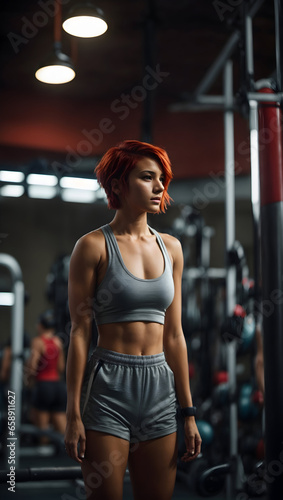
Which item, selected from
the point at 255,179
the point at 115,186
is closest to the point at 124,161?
the point at 115,186

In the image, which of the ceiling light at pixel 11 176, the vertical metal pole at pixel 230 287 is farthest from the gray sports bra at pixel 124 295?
the ceiling light at pixel 11 176

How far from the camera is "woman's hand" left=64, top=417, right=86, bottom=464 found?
1.67 m

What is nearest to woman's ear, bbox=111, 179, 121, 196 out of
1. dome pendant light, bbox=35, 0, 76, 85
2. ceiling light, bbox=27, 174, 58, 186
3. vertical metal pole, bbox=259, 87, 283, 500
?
vertical metal pole, bbox=259, 87, 283, 500

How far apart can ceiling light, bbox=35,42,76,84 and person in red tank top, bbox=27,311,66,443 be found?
10.2 ft

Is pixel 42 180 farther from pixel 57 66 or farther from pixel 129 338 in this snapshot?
pixel 129 338

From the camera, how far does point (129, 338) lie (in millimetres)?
1753

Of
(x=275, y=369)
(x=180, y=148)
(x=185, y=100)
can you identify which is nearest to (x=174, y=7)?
(x=185, y=100)

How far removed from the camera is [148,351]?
69.9 inches

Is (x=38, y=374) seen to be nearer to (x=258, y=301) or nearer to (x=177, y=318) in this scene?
(x=258, y=301)

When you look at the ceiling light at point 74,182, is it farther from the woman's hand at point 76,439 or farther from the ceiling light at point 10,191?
the woman's hand at point 76,439

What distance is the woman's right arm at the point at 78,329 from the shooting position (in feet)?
5.50

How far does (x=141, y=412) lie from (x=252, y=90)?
5.32 feet

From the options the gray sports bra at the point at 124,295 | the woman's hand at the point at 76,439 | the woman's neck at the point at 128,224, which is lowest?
the woman's hand at the point at 76,439

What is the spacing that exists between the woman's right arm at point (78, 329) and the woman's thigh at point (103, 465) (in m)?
0.03
